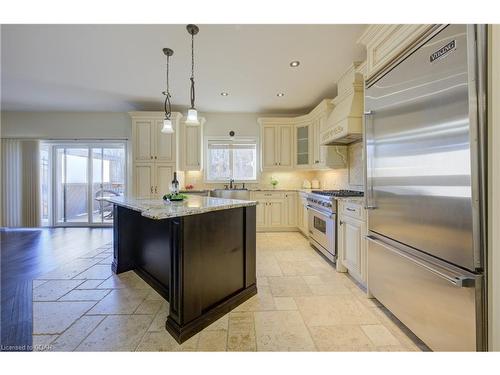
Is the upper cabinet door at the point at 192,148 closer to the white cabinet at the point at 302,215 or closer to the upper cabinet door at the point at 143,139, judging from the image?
the upper cabinet door at the point at 143,139

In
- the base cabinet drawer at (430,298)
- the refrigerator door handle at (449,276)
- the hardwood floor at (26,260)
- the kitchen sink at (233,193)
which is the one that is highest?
the kitchen sink at (233,193)

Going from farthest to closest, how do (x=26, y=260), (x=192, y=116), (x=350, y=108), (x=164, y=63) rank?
(x=26, y=260)
(x=164, y=63)
(x=350, y=108)
(x=192, y=116)

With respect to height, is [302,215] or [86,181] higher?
[86,181]

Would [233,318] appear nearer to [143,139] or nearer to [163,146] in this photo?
[163,146]

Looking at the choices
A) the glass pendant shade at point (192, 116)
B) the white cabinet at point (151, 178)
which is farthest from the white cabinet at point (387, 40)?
the white cabinet at point (151, 178)

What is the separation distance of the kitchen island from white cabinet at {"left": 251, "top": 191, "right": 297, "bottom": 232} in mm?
2476

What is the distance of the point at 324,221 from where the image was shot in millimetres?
3043

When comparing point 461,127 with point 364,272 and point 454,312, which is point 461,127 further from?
point 364,272

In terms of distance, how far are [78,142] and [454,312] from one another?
6.69 m

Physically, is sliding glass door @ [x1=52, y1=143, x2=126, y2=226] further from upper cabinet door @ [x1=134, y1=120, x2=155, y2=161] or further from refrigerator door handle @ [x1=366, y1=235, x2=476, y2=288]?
refrigerator door handle @ [x1=366, y1=235, x2=476, y2=288]

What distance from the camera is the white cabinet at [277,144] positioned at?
473 cm

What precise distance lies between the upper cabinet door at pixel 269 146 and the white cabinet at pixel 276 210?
0.69 meters

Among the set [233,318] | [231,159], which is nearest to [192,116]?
[233,318]

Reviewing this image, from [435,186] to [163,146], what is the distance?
4498 millimetres
